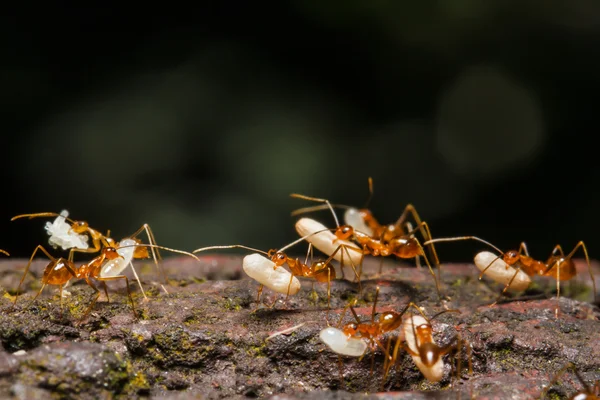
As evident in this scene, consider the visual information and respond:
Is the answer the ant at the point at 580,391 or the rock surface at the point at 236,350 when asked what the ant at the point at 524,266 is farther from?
the ant at the point at 580,391

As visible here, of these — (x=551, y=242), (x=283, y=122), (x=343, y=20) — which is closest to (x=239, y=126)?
(x=283, y=122)

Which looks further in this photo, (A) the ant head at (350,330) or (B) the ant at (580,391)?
(A) the ant head at (350,330)

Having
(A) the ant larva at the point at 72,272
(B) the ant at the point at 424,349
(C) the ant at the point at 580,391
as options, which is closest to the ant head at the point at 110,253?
(A) the ant larva at the point at 72,272

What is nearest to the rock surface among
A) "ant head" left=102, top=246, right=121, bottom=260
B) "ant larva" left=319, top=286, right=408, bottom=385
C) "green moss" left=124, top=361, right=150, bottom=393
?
"green moss" left=124, top=361, right=150, bottom=393

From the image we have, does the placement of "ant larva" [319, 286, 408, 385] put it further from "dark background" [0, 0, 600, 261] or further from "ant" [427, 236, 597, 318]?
"dark background" [0, 0, 600, 261]

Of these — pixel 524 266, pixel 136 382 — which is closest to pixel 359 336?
pixel 136 382

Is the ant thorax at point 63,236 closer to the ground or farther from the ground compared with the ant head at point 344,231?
closer to the ground

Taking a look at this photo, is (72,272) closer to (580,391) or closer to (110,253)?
(110,253)

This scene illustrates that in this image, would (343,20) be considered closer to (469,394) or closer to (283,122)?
(283,122)
